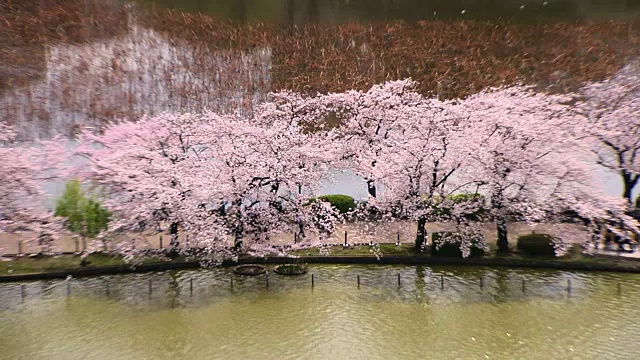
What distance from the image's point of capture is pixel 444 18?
70.5 feet

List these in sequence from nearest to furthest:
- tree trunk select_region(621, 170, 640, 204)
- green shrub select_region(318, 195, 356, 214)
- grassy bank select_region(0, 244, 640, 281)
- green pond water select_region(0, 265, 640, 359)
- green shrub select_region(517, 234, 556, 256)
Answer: green pond water select_region(0, 265, 640, 359)
grassy bank select_region(0, 244, 640, 281)
green shrub select_region(517, 234, 556, 256)
tree trunk select_region(621, 170, 640, 204)
green shrub select_region(318, 195, 356, 214)

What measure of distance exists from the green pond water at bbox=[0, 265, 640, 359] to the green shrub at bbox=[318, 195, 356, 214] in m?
5.14

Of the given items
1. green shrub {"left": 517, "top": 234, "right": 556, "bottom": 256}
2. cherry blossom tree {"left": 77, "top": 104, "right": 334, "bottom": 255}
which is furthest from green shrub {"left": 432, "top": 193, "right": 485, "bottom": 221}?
cherry blossom tree {"left": 77, "top": 104, "right": 334, "bottom": 255}

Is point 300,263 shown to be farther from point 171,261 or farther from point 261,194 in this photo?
point 171,261

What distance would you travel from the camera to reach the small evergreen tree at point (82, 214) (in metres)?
11.6

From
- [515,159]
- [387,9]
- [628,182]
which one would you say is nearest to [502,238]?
[515,159]

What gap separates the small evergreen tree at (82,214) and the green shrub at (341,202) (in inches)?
297

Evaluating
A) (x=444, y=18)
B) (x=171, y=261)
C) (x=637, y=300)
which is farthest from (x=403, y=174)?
(x=444, y=18)

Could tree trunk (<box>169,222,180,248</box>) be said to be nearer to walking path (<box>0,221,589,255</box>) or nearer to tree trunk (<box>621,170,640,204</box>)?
walking path (<box>0,221,589,255</box>)

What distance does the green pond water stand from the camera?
21.5 ft

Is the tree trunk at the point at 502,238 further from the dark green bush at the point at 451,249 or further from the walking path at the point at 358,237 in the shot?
the dark green bush at the point at 451,249

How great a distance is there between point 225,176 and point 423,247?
621 cm

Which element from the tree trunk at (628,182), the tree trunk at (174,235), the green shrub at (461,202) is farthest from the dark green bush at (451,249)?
the tree trunk at (174,235)

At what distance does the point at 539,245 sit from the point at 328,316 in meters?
7.00
